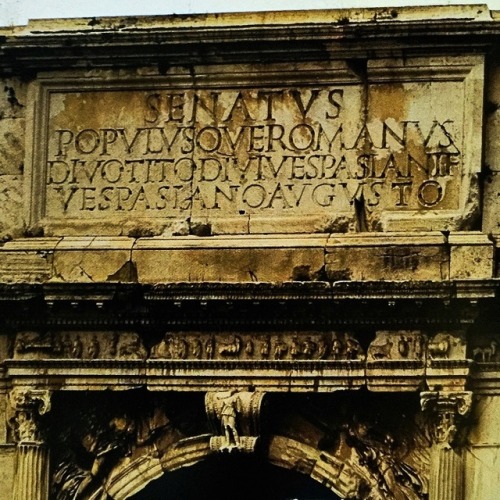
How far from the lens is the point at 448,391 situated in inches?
797

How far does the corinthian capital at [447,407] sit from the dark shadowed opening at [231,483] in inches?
58.9

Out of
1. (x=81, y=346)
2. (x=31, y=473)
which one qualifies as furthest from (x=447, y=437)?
(x=31, y=473)

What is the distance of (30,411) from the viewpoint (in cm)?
2091

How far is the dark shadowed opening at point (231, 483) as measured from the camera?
21266 millimetres

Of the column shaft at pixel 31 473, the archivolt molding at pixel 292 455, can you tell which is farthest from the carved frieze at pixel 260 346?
the column shaft at pixel 31 473

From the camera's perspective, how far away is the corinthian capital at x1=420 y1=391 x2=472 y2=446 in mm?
20203

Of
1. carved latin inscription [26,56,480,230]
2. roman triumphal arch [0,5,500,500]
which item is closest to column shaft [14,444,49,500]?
roman triumphal arch [0,5,500,500]

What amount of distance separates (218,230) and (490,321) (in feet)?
7.44

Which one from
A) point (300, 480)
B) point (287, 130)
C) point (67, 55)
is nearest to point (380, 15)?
point (287, 130)

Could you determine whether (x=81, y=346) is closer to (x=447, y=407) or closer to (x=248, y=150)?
(x=248, y=150)

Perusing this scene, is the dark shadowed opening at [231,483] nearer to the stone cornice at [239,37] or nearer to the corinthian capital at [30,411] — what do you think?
the corinthian capital at [30,411]

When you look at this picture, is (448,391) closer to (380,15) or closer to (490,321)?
(490,321)

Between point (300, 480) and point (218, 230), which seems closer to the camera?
point (218, 230)

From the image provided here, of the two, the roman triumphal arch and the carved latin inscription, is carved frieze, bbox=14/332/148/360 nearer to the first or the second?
the roman triumphal arch
